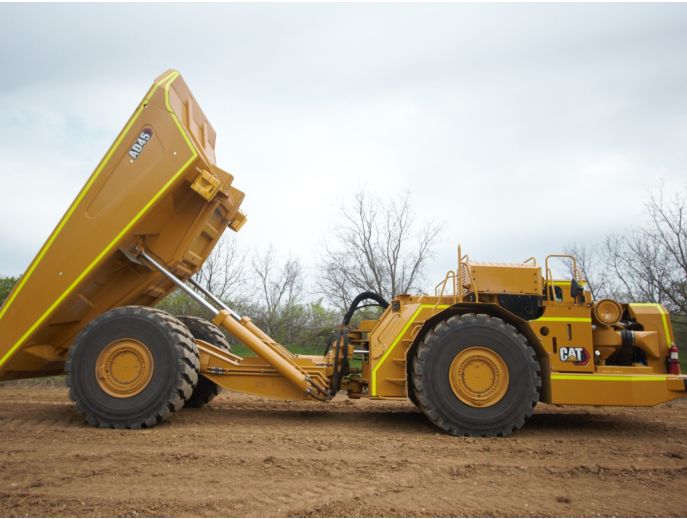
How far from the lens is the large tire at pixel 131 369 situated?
6.12m

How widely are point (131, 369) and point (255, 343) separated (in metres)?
1.45

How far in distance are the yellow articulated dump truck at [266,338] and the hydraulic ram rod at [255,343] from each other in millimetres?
18

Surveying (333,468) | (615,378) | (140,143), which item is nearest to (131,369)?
(140,143)

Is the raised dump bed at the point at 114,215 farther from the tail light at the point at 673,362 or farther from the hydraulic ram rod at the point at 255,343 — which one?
the tail light at the point at 673,362

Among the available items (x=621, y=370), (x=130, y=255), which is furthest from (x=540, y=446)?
(x=130, y=255)

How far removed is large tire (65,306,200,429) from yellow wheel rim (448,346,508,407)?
300 cm

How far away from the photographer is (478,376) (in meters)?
5.90

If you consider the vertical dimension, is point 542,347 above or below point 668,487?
above

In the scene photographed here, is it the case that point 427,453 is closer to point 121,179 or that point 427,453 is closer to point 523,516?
point 523,516

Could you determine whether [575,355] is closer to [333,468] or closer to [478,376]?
[478,376]

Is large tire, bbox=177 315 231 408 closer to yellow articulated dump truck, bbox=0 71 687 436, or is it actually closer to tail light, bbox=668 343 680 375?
yellow articulated dump truck, bbox=0 71 687 436

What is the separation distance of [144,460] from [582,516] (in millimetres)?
3512

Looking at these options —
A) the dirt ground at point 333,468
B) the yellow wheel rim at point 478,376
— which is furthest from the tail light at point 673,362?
the yellow wheel rim at point 478,376

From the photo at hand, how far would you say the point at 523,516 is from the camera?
3.53m
